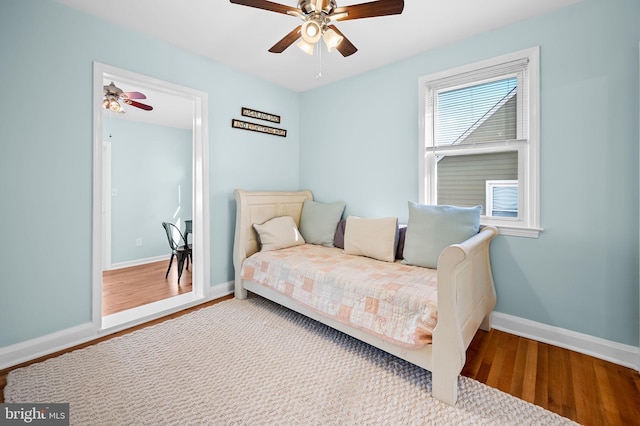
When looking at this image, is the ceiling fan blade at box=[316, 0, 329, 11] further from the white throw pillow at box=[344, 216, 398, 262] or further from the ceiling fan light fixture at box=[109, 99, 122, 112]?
the ceiling fan light fixture at box=[109, 99, 122, 112]

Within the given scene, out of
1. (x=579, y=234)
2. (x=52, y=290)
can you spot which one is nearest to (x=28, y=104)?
(x=52, y=290)

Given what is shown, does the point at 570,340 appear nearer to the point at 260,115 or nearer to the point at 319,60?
the point at 319,60

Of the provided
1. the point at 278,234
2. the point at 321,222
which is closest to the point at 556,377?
the point at 321,222

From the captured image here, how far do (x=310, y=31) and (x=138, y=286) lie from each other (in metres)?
3.31

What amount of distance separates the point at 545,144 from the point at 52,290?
3.72 metres

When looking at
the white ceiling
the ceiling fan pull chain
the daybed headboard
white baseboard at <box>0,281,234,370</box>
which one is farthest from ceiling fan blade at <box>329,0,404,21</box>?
white baseboard at <box>0,281,234,370</box>

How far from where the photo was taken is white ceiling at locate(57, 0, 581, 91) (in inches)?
80.7

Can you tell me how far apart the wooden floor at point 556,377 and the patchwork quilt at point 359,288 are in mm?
578

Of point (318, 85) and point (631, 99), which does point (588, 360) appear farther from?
point (318, 85)

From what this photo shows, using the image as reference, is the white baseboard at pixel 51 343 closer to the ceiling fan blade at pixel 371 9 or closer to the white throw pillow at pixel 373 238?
the white throw pillow at pixel 373 238

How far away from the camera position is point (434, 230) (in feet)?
7.50

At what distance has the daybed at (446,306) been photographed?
1486 mm

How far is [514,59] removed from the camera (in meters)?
2.24

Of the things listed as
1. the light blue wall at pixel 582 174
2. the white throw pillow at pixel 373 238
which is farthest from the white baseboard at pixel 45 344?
the light blue wall at pixel 582 174
